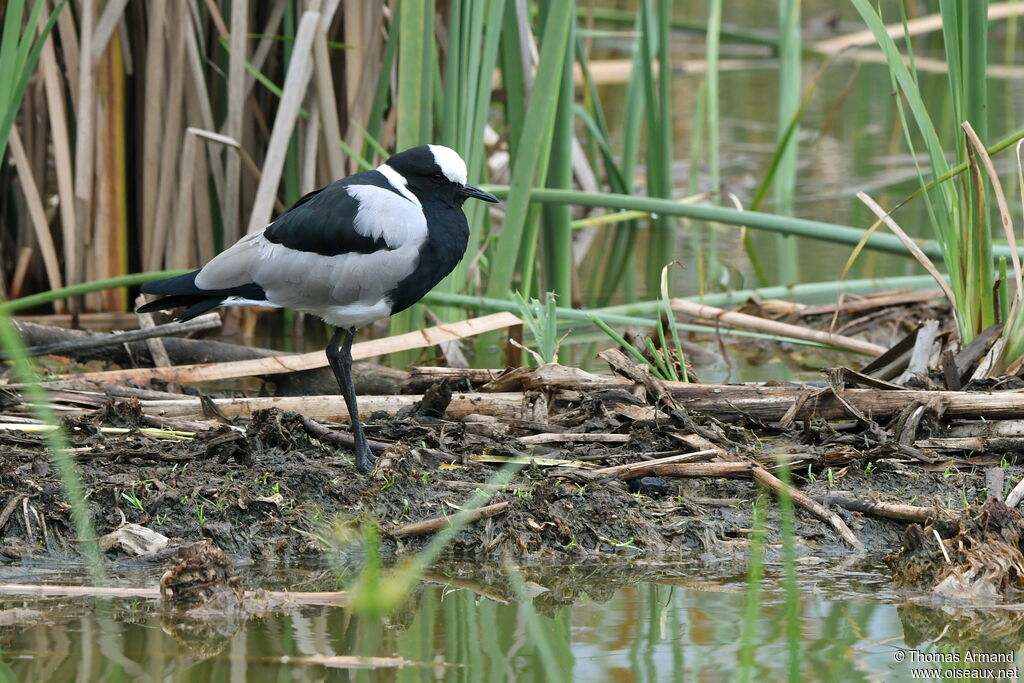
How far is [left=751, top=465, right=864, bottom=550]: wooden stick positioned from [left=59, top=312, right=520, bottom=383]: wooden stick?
1.37m

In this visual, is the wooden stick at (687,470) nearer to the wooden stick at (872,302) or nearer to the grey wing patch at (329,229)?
the grey wing patch at (329,229)

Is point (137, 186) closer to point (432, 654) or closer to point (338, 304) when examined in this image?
point (338, 304)

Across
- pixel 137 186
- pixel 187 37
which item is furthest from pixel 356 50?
pixel 137 186

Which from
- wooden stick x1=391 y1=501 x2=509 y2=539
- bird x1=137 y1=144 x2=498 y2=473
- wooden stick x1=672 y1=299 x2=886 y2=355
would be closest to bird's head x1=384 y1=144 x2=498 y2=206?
bird x1=137 y1=144 x2=498 y2=473

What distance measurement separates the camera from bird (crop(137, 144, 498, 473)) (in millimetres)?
3688

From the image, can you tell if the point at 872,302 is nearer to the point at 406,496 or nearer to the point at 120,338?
the point at 406,496

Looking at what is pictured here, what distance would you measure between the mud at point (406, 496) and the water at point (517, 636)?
0.22 meters

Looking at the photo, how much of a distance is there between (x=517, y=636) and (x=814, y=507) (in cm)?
102

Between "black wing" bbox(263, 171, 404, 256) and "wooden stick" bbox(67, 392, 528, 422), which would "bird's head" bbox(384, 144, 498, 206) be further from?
"wooden stick" bbox(67, 392, 528, 422)

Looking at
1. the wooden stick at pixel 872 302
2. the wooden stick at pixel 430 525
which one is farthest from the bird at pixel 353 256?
the wooden stick at pixel 872 302

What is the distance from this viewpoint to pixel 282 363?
4441 millimetres

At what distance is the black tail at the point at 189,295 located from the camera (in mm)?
3793

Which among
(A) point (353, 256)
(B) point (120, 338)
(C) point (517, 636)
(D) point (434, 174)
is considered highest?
(D) point (434, 174)

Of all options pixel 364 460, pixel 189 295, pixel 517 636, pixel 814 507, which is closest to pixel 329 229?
pixel 189 295
